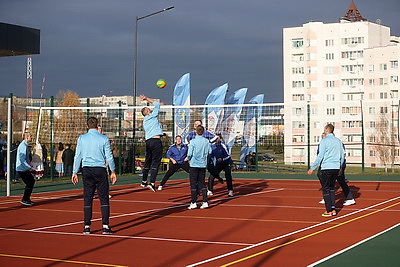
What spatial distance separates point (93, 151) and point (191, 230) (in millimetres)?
2242

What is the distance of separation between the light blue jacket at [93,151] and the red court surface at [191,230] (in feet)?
4.13

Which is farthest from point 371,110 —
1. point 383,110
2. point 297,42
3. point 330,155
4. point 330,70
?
point 297,42

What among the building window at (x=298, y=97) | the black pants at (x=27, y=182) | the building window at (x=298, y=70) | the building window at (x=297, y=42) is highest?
the building window at (x=297, y=42)

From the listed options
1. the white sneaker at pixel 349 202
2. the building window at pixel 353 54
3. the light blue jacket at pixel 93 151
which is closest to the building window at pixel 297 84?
the building window at pixel 353 54

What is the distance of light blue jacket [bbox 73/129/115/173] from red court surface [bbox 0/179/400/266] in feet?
4.13

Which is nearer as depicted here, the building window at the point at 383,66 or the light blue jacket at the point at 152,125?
the light blue jacket at the point at 152,125

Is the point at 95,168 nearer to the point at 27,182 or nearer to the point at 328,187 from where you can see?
the point at 328,187

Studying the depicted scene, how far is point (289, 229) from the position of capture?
11750 millimetres

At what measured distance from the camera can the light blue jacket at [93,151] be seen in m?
11.5

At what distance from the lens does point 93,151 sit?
11508 millimetres

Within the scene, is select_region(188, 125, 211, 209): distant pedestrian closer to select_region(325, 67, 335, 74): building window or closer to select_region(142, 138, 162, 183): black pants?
select_region(142, 138, 162, 183): black pants

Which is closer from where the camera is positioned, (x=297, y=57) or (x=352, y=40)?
(x=352, y=40)

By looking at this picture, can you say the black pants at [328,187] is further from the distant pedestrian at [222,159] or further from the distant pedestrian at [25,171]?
the distant pedestrian at [25,171]

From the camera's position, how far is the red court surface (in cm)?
907
